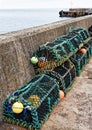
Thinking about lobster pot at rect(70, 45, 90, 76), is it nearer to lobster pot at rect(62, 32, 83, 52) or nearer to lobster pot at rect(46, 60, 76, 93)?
lobster pot at rect(62, 32, 83, 52)

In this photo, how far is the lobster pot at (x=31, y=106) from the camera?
489 centimetres

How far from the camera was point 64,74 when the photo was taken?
23.0ft

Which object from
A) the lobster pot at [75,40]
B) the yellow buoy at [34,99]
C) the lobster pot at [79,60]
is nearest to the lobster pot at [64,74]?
the lobster pot at [79,60]

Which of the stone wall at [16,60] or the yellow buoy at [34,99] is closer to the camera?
the yellow buoy at [34,99]

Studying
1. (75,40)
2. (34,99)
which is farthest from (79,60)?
(34,99)

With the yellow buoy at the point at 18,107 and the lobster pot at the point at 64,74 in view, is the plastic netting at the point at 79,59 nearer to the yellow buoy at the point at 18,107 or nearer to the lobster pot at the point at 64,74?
the lobster pot at the point at 64,74

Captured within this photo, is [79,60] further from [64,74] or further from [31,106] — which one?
[31,106]

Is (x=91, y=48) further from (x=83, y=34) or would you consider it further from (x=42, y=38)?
(x=42, y=38)

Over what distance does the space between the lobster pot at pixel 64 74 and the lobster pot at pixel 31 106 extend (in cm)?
83

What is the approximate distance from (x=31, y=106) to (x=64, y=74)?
240 centimetres

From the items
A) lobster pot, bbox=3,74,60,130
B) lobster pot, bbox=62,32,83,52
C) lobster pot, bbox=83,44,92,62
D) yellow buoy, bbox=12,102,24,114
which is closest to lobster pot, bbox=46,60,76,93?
lobster pot, bbox=3,74,60,130

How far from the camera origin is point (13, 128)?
504cm

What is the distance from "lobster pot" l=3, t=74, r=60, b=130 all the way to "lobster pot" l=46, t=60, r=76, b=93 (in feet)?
2.71

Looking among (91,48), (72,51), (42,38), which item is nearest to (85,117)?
(72,51)
